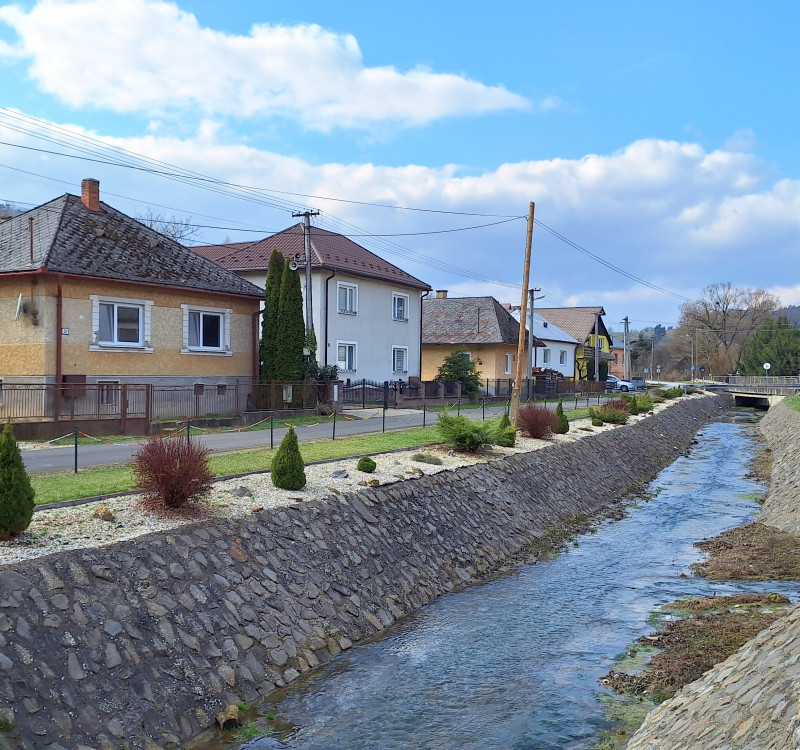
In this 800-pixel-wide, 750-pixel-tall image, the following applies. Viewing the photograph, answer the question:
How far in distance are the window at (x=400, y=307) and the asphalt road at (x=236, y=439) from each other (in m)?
9.54

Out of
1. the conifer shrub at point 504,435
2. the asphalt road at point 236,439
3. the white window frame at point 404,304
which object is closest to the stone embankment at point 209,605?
the conifer shrub at point 504,435

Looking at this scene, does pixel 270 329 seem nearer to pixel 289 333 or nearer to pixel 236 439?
pixel 289 333

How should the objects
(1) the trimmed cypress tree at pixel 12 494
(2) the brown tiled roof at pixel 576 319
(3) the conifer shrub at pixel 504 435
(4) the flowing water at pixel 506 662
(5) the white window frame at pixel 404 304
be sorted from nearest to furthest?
(4) the flowing water at pixel 506 662 < (1) the trimmed cypress tree at pixel 12 494 < (3) the conifer shrub at pixel 504 435 < (5) the white window frame at pixel 404 304 < (2) the brown tiled roof at pixel 576 319

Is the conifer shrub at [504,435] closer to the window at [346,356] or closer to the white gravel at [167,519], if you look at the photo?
the white gravel at [167,519]

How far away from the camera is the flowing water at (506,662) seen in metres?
8.22

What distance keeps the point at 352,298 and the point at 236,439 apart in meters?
19.1

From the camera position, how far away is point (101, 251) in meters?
26.1

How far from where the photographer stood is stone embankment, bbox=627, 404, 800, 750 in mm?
5754

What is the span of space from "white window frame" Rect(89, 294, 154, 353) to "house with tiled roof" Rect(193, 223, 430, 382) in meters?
10.2

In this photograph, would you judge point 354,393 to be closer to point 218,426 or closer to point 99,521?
point 218,426

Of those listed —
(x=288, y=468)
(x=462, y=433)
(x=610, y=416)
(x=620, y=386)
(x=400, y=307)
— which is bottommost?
(x=610, y=416)

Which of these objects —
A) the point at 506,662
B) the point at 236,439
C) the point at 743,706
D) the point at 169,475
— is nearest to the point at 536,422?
the point at 236,439

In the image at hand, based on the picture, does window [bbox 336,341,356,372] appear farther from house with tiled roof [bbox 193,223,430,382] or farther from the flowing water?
the flowing water

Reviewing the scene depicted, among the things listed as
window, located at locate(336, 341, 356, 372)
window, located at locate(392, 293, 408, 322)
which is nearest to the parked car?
window, located at locate(392, 293, 408, 322)
